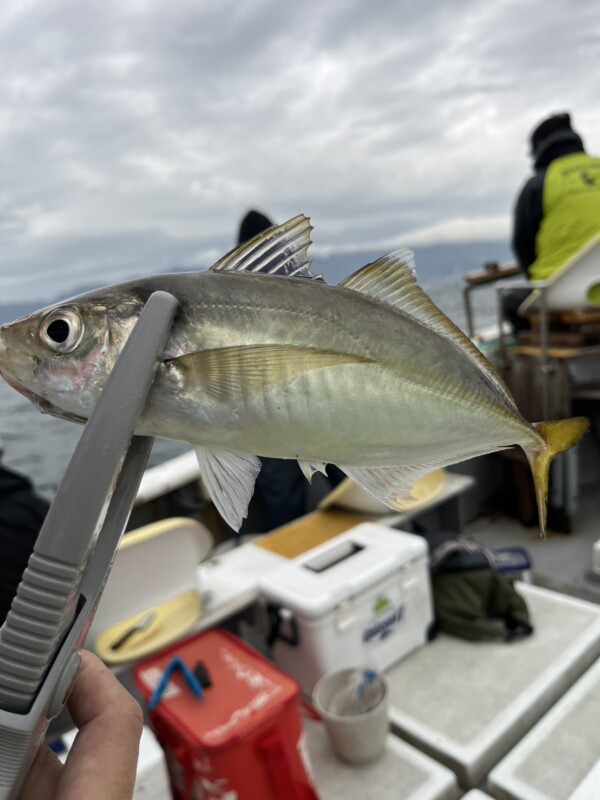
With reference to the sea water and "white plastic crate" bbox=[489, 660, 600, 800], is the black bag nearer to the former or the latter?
"white plastic crate" bbox=[489, 660, 600, 800]

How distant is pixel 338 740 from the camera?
2.33 meters

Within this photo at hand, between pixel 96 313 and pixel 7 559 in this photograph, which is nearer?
pixel 96 313

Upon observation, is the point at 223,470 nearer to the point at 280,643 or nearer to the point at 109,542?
the point at 109,542

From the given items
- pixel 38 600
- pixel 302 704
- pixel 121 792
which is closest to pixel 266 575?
pixel 302 704

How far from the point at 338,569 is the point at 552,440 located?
222 centimetres

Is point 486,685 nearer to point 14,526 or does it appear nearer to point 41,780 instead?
point 14,526

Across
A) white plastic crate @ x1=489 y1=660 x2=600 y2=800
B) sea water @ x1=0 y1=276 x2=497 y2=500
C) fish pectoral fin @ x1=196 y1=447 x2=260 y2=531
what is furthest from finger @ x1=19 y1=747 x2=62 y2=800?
sea water @ x1=0 y1=276 x2=497 y2=500

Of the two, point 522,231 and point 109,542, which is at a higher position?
point 522,231

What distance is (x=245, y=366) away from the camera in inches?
24.5

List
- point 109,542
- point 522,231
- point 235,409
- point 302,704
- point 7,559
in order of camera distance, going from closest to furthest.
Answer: point 235,409
point 109,542
point 7,559
point 302,704
point 522,231

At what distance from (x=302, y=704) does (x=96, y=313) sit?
2.45 metres

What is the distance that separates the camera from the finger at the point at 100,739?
827 millimetres

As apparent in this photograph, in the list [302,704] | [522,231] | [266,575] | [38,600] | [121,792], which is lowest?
[302,704]

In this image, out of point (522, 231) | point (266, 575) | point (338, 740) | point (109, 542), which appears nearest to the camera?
point (109, 542)
